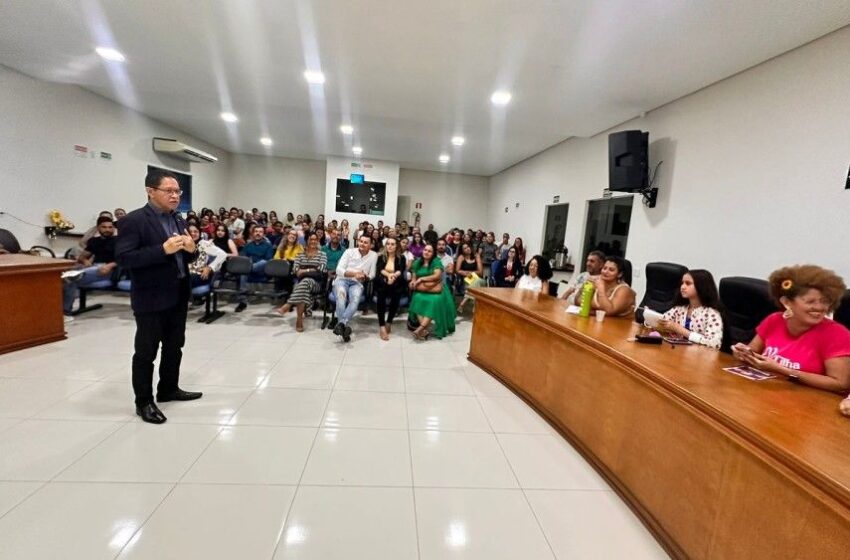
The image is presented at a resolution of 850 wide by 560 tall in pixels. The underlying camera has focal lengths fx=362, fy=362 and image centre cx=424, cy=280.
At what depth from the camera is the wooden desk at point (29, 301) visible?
9.92 ft

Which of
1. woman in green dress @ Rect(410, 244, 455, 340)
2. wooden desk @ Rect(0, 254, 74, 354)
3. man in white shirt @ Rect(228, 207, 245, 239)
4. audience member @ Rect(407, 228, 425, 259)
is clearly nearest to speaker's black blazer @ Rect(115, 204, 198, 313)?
wooden desk @ Rect(0, 254, 74, 354)

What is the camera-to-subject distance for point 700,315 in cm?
229

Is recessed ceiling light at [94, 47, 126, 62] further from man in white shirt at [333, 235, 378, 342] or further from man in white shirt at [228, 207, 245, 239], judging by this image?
man in white shirt at [228, 207, 245, 239]

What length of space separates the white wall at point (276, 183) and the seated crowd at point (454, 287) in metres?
2.50

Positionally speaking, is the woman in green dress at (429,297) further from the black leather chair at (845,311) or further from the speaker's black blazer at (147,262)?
the black leather chair at (845,311)

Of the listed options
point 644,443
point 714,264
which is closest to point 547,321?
point 644,443

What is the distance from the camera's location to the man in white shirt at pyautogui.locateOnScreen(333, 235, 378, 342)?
13.7 ft

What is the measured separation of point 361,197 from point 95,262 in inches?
241

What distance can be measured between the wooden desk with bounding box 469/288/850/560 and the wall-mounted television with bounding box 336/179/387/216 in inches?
311

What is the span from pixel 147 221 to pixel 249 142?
786 cm

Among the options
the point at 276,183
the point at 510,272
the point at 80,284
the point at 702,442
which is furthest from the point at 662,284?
the point at 276,183

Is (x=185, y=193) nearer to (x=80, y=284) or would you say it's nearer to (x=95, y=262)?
(x=95, y=262)

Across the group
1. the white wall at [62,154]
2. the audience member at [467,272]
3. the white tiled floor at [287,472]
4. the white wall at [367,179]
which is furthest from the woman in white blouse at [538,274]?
the white wall at [62,154]

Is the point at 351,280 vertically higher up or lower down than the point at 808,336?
lower down
